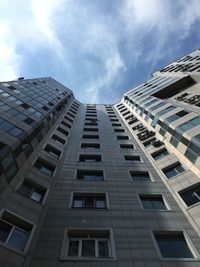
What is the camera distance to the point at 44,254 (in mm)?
12719

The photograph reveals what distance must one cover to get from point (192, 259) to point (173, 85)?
119ft

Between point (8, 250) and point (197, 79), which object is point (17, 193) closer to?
point (8, 250)

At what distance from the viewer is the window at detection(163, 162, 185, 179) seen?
21206 millimetres

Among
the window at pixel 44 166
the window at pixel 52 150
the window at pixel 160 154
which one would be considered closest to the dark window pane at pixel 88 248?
the window at pixel 44 166

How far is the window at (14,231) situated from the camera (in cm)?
1270

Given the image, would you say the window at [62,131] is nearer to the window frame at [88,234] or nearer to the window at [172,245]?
the window frame at [88,234]

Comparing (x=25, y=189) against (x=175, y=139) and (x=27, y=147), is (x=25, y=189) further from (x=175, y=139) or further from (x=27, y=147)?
(x=175, y=139)

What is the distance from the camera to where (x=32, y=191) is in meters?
17.6

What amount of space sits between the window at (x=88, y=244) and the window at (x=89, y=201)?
260cm

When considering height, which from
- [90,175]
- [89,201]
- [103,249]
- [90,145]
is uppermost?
[90,145]

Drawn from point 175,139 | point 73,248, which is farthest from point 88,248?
point 175,139

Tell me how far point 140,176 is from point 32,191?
33.4 ft

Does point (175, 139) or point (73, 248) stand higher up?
point (175, 139)

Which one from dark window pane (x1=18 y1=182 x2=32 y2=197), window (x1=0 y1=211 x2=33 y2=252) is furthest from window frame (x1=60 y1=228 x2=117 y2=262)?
dark window pane (x1=18 y1=182 x2=32 y2=197)
